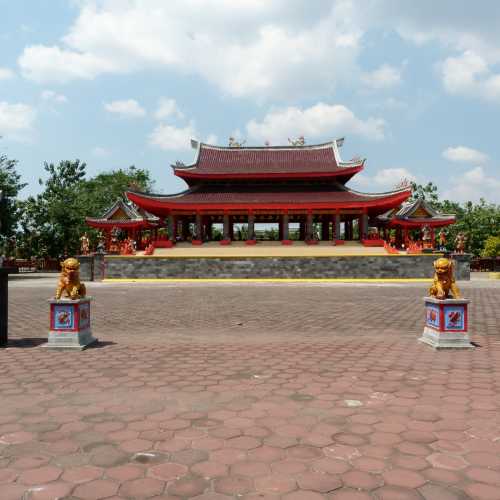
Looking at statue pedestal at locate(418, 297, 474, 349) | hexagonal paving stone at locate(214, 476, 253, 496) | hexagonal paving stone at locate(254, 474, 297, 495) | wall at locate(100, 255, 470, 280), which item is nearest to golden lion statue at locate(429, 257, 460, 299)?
statue pedestal at locate(418, 297, 474, 349)

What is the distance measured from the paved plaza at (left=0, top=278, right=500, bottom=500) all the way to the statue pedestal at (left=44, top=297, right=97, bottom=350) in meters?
0.28

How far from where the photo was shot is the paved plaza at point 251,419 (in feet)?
8.53

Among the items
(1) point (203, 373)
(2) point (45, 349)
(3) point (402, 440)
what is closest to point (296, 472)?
(3) point (402, 440)

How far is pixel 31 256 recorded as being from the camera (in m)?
46.6

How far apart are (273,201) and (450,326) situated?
73.7ft

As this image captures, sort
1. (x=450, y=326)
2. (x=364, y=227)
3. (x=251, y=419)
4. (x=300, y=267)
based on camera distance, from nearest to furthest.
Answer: (x=251, y=419) < (x=450, y=326) < (x=300, y=267) < (x=364, y=227)

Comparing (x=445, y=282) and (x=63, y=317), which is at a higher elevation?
(x=445, y=282)

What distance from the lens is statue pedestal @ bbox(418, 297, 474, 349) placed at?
6527mm

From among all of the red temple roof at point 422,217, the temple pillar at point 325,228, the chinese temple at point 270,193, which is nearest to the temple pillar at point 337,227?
the chinese temple at point 270,193

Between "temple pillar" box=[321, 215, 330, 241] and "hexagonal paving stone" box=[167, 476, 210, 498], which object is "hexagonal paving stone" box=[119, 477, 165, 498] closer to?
"hexagonal paving stone" box=[167, 476, 210, 498]

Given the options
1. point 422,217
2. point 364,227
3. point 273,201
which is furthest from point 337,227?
point 422,217

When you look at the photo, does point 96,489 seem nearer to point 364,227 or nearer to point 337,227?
point 337,227

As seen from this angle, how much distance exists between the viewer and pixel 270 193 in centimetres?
3052

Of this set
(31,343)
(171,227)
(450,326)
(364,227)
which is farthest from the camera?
(171,227)
